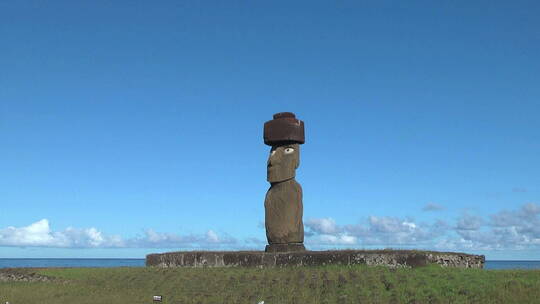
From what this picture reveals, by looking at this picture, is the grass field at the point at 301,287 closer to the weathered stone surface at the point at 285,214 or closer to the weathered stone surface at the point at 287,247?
the weathered stone surface at the point at 287,247

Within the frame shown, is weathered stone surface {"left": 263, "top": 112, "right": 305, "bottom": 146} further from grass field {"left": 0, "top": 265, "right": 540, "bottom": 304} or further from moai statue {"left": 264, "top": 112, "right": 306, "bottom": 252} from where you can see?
grass field {"left": 0, "top": 265, "right": 540, "bottom": 304}

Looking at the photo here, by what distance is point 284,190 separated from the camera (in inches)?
963

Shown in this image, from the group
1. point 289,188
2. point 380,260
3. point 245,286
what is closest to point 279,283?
point 245,286

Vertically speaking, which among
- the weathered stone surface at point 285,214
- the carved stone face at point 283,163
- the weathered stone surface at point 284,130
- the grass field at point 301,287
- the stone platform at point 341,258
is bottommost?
the grass field at point 301,287

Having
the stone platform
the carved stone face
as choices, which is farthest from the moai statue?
the stone platform

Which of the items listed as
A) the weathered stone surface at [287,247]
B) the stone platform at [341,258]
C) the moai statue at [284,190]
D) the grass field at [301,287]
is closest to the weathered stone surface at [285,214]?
the moai statue at [284,190]

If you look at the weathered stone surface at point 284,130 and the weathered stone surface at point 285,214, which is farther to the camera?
the weathered stone surface at point 284,130

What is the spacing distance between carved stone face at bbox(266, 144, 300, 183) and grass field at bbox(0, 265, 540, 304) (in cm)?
426

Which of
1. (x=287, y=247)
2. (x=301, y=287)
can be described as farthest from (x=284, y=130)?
(x=301, y=287)

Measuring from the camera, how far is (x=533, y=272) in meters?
20.5

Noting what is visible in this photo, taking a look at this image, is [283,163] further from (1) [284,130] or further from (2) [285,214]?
(2) [285,214]

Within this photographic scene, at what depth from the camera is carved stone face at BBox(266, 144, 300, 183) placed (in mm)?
24500

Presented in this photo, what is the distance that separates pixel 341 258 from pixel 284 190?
4.00m

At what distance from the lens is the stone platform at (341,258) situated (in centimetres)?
2120
